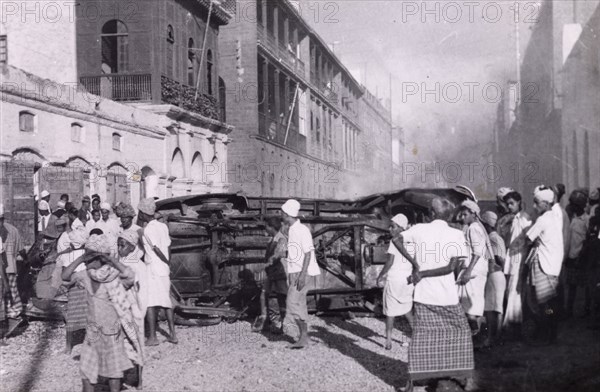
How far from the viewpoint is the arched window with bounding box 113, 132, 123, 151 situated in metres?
18.8

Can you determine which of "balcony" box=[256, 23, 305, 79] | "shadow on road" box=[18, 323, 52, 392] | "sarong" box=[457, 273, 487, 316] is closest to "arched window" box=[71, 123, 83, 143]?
"shadow on road" box=[18, 323, 52, 392]

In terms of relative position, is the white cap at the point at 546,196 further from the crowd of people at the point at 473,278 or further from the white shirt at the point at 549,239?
the white shirt at the point at 549,239

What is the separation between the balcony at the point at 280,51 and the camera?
1191 inches

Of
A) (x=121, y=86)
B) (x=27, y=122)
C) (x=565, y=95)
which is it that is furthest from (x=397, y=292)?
(x=565, y=95)

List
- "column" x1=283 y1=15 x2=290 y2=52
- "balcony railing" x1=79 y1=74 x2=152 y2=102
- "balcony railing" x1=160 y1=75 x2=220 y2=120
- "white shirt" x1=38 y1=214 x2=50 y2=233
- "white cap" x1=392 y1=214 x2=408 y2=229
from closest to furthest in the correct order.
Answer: "white cap" x1=392 y1=214 x2=408 y2=229
"white shirt" x1=38 y1=214 x2=50 y2=233
"balcony railing" x1=79 y1=74 x2=152 y2=102
"balcony railing" x1=160 y1=75 x2=220 y2=120
"column" x1=283 y1=15 x2=290 y2=52

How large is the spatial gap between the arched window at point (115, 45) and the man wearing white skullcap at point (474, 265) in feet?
56.2

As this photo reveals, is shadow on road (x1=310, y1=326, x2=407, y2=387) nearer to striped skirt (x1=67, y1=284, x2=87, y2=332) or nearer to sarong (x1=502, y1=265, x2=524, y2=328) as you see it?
sarong (x1=502, y1=265, x2=524, y2=328)

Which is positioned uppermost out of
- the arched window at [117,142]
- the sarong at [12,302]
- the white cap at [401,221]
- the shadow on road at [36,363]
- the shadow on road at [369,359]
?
the arched window at [117,142]

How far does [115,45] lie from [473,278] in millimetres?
19480

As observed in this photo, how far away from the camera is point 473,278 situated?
291 inches

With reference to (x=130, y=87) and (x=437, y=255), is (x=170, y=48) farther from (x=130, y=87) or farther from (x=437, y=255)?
(x=437, y=255)

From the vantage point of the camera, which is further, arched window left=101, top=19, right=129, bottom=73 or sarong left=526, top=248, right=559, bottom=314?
arched window left=101, top=19, right=129, bottom=73

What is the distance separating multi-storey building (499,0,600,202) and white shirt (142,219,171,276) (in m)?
18.6

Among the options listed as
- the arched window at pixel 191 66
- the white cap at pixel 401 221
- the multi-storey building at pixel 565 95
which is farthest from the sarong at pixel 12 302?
the multi-storey building at pixel 565 95
